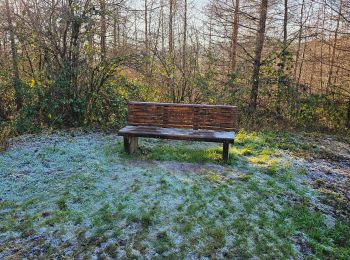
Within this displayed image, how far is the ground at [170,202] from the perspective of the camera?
311 centimetres

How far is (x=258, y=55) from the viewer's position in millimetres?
9797

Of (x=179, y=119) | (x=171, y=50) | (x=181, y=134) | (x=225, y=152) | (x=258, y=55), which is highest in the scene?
(x=171, y=50)

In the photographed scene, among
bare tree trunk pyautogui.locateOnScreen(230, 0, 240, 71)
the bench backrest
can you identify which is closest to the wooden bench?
the bench backrest

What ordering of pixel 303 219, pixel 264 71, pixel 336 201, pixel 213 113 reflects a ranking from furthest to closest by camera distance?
pixel 264 71
pixel 213 113
pixel 336 201
pixel 303 219

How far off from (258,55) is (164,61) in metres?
2.97

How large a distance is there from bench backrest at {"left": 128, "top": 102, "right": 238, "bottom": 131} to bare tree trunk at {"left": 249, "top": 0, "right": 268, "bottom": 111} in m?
4.45

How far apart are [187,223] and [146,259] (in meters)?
0.72

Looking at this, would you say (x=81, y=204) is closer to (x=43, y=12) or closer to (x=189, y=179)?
(x=189, y=179)

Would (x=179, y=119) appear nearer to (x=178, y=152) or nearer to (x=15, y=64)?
(x=178, y=152)

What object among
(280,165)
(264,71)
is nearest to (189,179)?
(280,165)

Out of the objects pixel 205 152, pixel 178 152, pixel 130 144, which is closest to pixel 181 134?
pixel 178 152

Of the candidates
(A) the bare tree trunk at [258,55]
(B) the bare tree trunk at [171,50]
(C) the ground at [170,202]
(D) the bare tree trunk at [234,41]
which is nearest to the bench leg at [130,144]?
(C) the ground at [170,202]

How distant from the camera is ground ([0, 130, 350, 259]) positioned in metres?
3.11

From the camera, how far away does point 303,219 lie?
12.1 feet
